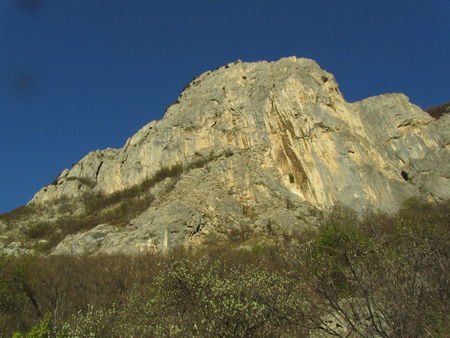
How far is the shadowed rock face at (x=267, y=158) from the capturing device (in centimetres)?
4791

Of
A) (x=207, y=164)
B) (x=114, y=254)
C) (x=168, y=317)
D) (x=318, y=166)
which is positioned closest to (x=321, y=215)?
(x=318, y=166)

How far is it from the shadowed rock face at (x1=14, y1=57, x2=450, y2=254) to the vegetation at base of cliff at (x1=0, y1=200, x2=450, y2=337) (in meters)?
21.8

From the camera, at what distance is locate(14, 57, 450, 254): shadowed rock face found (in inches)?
1886

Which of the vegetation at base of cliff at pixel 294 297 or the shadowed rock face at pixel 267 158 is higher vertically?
the shadowed rock face at pixel 267 158

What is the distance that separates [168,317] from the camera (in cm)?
1386

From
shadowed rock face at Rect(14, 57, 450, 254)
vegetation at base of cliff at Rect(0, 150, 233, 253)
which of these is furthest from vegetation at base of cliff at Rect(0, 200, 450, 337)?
vegetation at base of cliff at Rect(0, 150, 233, 253)

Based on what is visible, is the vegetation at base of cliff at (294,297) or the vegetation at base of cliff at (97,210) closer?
the vegetation at base of cliff at (294,297)

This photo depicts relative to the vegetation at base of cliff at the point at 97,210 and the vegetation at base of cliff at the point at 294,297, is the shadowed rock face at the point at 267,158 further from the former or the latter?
the vegetation at base of cliff at the point at 294,297

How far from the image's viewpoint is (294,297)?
14.1 metres

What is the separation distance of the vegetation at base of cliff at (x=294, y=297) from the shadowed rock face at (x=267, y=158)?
2181 centimetres

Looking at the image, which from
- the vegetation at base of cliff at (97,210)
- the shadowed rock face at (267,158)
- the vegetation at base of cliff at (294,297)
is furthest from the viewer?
the vegetation at base of cliff at (97,210)

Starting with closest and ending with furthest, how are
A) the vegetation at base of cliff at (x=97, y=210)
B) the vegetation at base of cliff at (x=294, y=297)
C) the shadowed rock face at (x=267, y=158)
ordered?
the vegetation at base of cliff at (x=294, y=297), the shadowed rock face at (x=267, y=158), the vegetation at base of cliff at (x=97, y=210)

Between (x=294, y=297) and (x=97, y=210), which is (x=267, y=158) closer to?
(x=97, y=210)

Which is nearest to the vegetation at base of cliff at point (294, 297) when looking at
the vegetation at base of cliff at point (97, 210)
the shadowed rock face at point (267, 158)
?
the shadowed rock face at point (267, 158)
